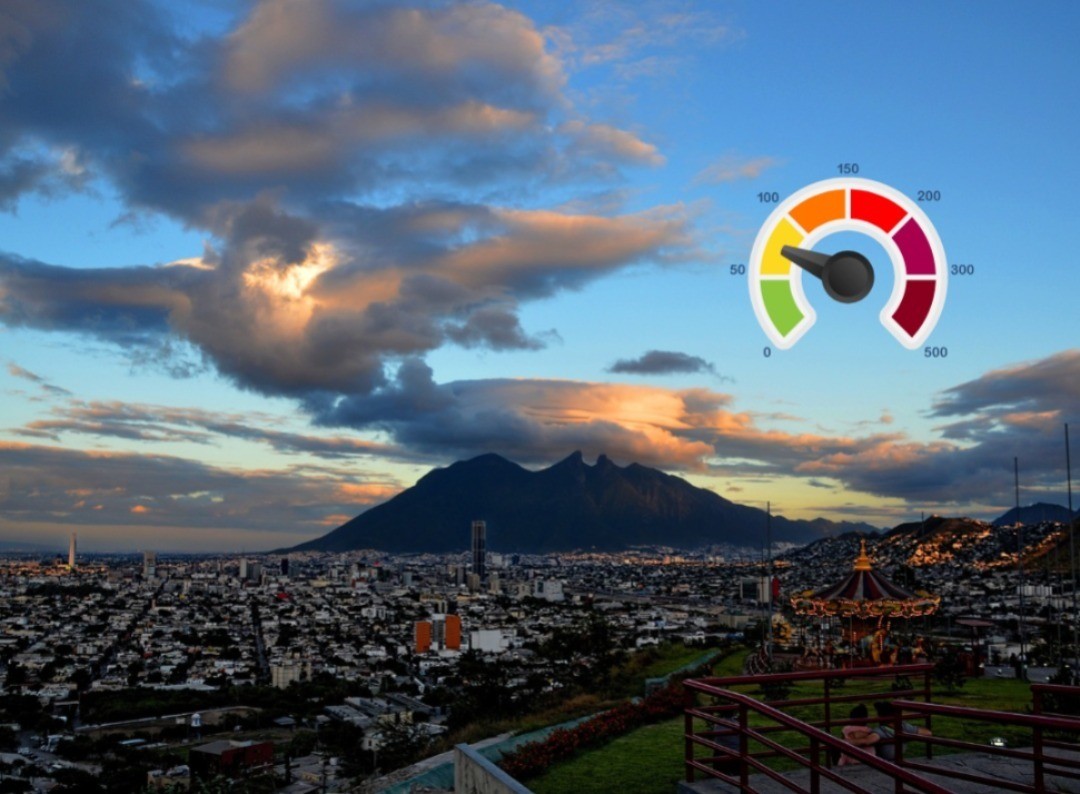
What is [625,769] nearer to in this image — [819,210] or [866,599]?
[819,210]

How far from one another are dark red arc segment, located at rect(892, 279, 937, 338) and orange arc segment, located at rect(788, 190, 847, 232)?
1226 mm

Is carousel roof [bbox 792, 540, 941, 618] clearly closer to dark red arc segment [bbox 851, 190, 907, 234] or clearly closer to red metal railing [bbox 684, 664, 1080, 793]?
red metal railing [bbox 684, 664, 1080, 793]

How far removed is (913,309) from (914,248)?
0.77 meters

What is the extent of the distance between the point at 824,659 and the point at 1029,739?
1235 centimetres

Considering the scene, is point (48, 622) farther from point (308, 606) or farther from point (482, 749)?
point (482, 749)

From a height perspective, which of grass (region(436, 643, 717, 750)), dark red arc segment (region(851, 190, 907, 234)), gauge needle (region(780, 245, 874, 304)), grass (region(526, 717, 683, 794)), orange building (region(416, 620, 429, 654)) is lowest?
orange building (region(416, 620, 429, 654))

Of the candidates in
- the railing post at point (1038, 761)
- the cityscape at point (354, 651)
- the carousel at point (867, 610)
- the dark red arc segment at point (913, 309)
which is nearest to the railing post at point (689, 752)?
the railing post at point (1038, 761)

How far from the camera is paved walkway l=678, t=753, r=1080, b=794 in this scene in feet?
26.2

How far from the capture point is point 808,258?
8.20 meters

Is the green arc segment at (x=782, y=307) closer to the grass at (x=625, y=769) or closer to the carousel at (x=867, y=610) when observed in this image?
the grass at (x=625, y=769)

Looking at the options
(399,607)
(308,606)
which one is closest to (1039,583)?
(399,607)

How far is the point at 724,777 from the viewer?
7.92 metres

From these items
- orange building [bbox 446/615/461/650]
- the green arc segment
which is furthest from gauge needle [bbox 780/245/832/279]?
orange building [bbox 446/615/461/650]

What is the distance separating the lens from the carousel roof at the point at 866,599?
74.7 feet
